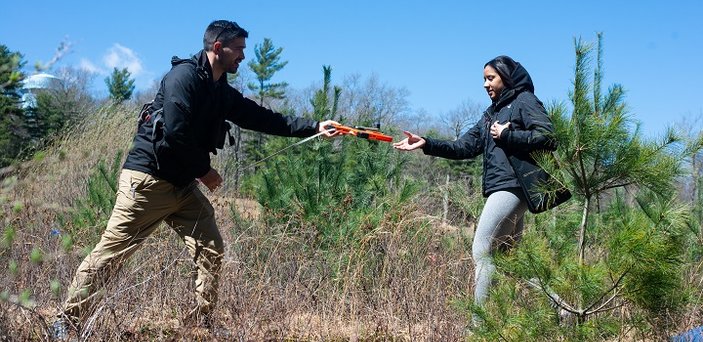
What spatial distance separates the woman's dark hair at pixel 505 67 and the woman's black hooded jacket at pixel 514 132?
0.02 m

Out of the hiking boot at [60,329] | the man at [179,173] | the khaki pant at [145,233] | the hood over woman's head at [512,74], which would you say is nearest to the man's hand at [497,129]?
the hood over woman's head at [512,74]

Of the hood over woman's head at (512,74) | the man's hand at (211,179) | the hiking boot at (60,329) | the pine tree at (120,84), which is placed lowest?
the hiking boot at (60,329)

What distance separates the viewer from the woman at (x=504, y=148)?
353 cm

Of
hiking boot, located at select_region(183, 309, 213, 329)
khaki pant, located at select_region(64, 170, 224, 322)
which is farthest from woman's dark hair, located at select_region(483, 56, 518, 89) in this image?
hiking boot, located at select_region(183, 309, 213, 329)

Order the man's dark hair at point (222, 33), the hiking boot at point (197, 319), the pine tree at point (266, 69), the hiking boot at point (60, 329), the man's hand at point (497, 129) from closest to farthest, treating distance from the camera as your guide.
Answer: the hiking boot at point (60, 329) → the hiking boot at point (197, 319) → the man's hand at point (497, 129) → the man's dark hair at point (222, 33) → the pine tree at point (266, 69)

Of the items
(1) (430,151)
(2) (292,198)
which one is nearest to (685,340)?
(1) (430,151)

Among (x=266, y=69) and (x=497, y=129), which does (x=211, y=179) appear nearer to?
(x=497, y=129)

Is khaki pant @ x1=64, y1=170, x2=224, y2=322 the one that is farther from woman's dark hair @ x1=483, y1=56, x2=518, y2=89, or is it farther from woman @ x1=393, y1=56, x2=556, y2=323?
woman's dark hair @ x1=483, y1=56, x2=518, y2=89

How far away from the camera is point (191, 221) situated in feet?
12.5

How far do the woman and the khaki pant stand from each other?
1.36 m

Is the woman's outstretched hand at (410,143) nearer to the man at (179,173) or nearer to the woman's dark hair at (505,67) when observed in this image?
the woman's dark hair at (505,67)

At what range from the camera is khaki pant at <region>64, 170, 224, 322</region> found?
3482 mm

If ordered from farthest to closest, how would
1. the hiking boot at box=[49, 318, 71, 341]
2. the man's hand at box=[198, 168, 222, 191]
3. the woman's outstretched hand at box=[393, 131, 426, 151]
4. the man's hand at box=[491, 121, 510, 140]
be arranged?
1. the woman's outstretched hand at box=[393, 131, 426, 151]
2. the man's hand at box=[198, 168, 222, 191]
3. the man's hand at box=[491, 121, 510, 140]
4. the hiking boot at box=[49, 318, 71, 341]

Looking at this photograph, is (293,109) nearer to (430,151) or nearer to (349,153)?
(349,153)
